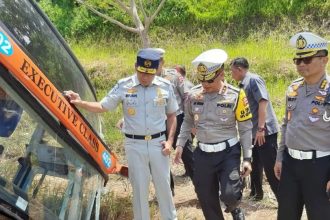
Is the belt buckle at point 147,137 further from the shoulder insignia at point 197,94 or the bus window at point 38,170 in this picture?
the bus window at point 38,170

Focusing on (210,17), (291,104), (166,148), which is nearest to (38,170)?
(166,148)

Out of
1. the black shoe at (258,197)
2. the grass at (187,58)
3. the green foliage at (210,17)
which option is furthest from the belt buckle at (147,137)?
the green foliage at (210,17)

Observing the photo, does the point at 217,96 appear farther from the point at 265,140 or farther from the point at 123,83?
the point at 265,140

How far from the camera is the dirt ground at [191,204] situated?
476 cm

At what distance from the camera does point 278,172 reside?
12.2ft

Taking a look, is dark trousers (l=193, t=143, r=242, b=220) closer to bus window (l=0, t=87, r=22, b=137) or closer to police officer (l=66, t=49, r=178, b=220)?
police officer (l=66, t=49, r=178, b=220)

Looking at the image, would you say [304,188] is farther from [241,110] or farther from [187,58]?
[187,58]

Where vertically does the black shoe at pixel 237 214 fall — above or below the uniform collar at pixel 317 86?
below

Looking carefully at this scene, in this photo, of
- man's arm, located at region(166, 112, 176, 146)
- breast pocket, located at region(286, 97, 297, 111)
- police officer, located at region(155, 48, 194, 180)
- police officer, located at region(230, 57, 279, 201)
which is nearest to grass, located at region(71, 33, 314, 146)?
police officer, located at region(155, 48, 194, 180)

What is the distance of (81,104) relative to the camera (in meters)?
3.38

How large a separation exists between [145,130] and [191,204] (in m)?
1.31

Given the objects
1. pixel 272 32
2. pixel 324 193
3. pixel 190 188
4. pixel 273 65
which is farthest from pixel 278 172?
pixel 272 32

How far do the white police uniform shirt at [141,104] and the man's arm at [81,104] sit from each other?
24 cm

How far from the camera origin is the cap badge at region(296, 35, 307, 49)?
324 cm
